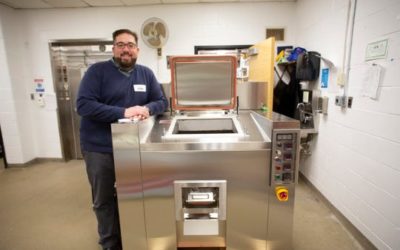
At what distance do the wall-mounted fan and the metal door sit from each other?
569 mm

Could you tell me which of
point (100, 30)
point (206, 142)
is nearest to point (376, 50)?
point (206, 142)

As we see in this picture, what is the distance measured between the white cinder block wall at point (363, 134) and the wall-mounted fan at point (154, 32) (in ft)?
6.10

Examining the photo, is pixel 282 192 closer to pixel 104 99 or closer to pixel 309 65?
pixel 104 99

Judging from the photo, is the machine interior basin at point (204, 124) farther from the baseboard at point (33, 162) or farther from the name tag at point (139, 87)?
the baseboard at point (33, 162)

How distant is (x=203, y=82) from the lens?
1526mm

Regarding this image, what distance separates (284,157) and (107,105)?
41.1 inches

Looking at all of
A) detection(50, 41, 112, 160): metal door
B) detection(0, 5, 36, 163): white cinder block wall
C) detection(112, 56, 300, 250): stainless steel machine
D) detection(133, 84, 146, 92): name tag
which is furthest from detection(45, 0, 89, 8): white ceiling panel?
detection(112, 56, 300, 250): stainless steel machine

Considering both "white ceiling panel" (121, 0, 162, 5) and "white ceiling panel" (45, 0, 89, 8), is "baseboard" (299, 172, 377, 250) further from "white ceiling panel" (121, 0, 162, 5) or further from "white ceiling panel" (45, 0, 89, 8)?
"white ceiling panel" (45, 0, 89, 8)

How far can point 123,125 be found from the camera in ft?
3.33

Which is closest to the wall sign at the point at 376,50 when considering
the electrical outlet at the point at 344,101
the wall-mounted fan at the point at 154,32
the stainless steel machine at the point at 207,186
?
the electrical outlet at the point at 344,101

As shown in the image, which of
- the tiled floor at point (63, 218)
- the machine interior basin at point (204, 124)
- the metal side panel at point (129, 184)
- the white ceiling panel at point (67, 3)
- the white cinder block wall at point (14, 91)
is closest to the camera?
the metal side panel at point (129, 184)

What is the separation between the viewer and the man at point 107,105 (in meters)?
1.29

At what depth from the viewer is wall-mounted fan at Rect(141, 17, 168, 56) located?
2846 millimetres

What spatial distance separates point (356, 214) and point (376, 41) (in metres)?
1.28
